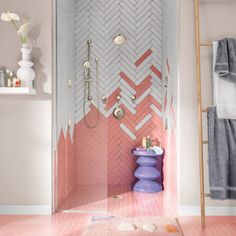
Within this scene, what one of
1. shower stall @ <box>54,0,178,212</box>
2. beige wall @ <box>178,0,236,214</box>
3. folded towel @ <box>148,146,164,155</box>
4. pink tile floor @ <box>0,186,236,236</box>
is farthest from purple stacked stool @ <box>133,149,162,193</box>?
beige wall @ <box>178,0,236,214</box>

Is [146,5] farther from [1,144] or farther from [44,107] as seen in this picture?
[1,144]

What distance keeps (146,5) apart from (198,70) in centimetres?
184

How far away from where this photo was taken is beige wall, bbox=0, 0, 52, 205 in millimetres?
3307

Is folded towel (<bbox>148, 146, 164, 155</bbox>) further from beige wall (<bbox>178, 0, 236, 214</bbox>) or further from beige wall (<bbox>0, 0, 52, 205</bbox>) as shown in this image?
beige wall (<bbox>0, 0, 52, 205</bbox>)

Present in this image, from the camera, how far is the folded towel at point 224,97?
10.1ft

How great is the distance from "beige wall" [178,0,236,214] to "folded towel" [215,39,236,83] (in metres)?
0.17

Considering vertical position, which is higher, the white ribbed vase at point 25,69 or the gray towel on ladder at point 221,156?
the white ribbed vase at point 25,69

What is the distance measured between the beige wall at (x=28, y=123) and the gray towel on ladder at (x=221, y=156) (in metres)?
1.50

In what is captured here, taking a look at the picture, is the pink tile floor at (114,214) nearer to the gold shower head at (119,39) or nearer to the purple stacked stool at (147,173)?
the purple stacked stool at (147,173)

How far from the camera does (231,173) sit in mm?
3082

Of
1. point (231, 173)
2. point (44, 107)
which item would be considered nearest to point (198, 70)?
point (231, 173)

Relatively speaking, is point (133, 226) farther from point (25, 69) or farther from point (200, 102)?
point (25, 69)

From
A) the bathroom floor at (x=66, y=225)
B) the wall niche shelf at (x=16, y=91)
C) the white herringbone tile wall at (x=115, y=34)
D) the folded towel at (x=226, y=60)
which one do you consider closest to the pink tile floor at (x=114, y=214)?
the bathroom floor at (x=66, y=225)

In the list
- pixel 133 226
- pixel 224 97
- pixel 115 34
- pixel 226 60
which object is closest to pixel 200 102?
pixel 224 97
